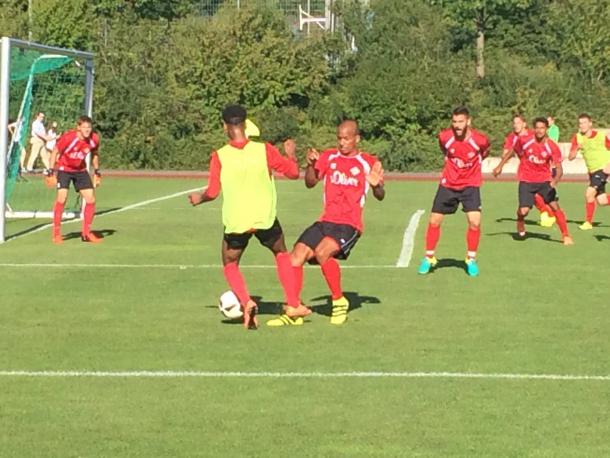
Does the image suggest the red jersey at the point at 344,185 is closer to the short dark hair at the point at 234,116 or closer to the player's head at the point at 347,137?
the player's head at the point at 347,137

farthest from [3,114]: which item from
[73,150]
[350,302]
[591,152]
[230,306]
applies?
[591,152]

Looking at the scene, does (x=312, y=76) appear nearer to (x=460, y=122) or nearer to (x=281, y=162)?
(x=460, y=122)

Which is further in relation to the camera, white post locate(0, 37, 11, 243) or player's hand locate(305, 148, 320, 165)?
white post locate(0, 37, 11, 243)

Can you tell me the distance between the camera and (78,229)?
22453 mm

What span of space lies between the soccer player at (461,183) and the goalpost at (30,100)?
673 cm

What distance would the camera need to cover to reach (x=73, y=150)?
66.4 ft

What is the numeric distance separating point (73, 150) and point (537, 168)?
22.7ft

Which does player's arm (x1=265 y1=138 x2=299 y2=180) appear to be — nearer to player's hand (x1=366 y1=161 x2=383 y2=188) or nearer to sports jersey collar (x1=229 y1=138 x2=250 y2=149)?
sports jersey collar (x1=229 y1=138 x2=250 y2=149)

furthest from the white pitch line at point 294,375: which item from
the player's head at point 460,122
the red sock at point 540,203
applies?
the red sock at point 540,203

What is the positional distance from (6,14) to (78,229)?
124ft

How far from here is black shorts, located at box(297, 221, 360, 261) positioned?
40.3ft

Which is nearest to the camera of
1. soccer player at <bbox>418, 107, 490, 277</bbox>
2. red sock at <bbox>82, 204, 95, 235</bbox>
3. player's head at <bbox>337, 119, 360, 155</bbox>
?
player's head at <bbox>337, 119, 360, 155</bbox>

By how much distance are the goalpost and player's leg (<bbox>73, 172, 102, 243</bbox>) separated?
1063 mm

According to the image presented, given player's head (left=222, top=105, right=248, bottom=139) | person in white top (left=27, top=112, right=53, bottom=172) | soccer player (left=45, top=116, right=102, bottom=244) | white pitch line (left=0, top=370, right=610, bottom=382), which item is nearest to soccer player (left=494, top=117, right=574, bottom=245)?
soccer player (left=45, top=116, right=102, bottom=244)
